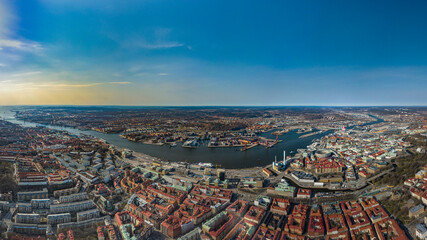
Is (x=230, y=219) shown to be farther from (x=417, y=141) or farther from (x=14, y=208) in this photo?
(x=417, y=141)

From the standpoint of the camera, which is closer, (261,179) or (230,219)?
(230,219)

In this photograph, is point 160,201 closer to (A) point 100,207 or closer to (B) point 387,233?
(A) point 100,207

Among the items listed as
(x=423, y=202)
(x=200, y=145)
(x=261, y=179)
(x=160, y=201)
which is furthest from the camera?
(x=200, y=145)

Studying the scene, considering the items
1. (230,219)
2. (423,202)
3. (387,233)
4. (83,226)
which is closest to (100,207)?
(83,226)

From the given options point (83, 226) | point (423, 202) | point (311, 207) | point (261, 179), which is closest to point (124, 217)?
point (83, 226)

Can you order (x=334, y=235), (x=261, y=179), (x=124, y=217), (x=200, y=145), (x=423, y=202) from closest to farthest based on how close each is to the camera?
(x=334, y=235), (x=124, y=217), (x=423, y=202), (x=261, y=179), (x=200, y=145)

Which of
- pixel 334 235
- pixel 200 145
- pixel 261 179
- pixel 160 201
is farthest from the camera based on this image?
pixel 200 145

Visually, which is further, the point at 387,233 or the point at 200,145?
the point at 200,145

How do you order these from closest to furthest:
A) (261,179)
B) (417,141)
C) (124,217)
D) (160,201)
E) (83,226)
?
1. (83,226)
2. (124,217)
3. (160,201)
4. (261,179)
5. (417,141)
